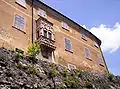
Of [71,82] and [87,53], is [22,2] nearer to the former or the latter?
[87,53]

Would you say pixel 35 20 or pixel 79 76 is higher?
pixel 35 20

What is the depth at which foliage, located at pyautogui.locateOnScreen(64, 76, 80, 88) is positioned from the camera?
11.3 metres

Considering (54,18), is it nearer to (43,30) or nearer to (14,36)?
(43,30)

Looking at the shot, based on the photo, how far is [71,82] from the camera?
11531 mm

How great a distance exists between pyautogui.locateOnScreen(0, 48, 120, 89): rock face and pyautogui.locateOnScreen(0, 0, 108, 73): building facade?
746 cm

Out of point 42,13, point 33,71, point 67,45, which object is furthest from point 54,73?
point 42,13

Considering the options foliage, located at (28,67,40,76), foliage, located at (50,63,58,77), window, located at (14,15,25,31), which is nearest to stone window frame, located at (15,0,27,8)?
window, located at (14,15,25,31)

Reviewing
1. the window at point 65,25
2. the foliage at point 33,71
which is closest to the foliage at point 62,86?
the foliage at point 33,71

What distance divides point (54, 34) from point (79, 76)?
36.2 ft

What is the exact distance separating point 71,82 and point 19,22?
11083 millimetres

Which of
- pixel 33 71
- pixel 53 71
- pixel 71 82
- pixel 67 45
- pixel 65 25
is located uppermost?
pixel 65 25

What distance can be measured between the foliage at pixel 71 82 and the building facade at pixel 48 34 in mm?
8185

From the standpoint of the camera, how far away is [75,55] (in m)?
25.1

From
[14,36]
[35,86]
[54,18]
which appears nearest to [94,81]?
[35,86]
